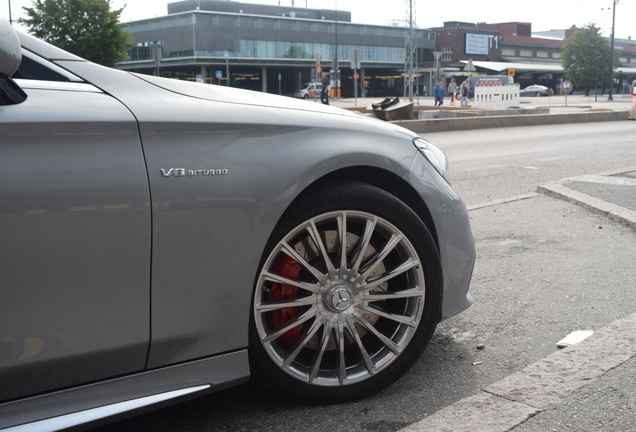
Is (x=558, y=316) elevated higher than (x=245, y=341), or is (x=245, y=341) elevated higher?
(x=245, y=341)

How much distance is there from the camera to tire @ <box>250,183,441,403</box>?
2.45 meters

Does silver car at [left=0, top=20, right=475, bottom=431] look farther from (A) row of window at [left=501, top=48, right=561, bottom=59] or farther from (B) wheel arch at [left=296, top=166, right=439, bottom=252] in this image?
(A) row of window at [left=501, top=48, right=561, bottom=59]

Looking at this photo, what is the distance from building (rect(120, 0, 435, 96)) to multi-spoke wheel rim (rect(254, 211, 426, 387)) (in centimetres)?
6128

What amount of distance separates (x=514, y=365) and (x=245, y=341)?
49.6 inches

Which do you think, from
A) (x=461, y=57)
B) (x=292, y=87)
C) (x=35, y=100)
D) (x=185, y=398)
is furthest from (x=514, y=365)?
(x=461, y=57)

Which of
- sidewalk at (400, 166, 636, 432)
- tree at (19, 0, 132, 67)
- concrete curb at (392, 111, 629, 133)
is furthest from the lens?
tree at (19, 0, 132, 67)

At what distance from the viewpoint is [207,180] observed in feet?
7.25

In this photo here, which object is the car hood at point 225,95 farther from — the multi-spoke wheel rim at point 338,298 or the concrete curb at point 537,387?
the concrete curb at point 537,387

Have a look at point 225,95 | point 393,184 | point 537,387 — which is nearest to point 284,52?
point 393,184

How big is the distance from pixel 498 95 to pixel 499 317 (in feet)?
99.5

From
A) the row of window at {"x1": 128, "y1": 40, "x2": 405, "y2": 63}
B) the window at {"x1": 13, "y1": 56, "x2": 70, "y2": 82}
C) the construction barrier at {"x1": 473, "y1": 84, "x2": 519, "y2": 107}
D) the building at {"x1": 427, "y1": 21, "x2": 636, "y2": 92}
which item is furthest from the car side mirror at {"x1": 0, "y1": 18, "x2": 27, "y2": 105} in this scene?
the building at {"x1": 427, "y1": 21, "x2": 636, "y2": 92}

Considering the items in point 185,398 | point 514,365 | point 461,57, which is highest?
point 461,57

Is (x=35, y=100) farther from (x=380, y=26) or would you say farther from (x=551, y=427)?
(x=380, y=26)

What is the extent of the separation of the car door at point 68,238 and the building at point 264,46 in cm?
6158
